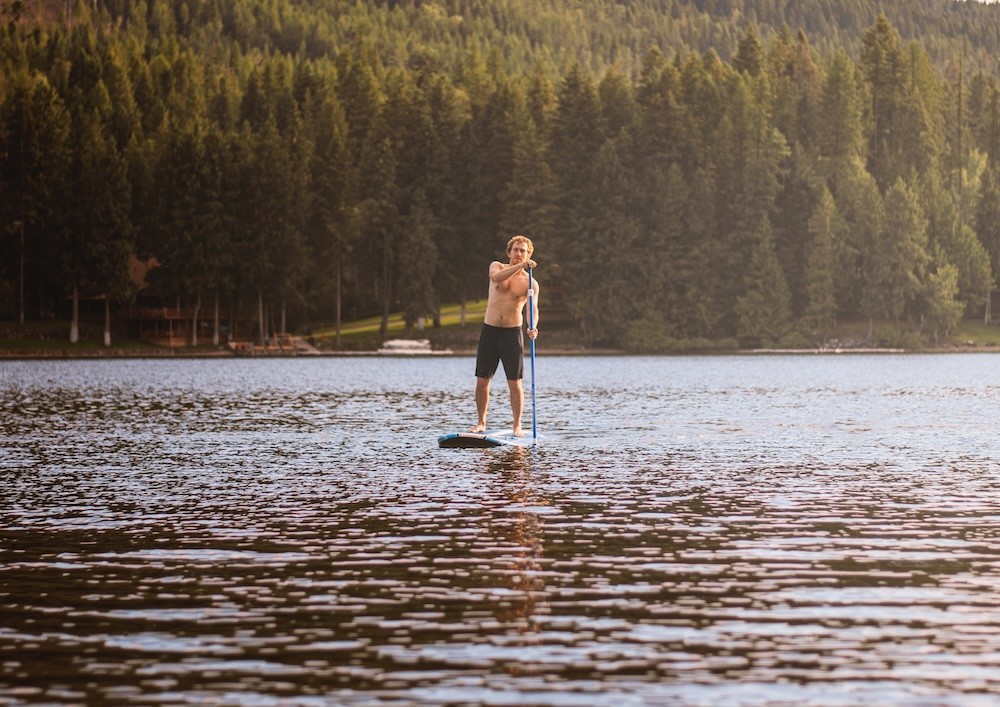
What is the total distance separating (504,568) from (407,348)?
120 meters

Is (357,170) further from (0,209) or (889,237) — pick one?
(889,237)

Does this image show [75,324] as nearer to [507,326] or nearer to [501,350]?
[507,326]

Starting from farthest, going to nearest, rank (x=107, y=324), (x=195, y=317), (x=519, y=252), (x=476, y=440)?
(x=195, y=317) → (x=107, y=324) → (x=476, y=440) → (x=519, y=252)

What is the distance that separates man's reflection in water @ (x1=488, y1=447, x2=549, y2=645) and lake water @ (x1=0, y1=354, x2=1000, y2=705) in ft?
0.22

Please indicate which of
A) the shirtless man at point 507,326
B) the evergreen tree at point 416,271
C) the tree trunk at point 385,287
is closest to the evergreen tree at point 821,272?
the evergreen tree at point 416,271

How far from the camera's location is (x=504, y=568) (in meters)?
15.8

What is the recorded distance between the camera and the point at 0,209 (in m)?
135

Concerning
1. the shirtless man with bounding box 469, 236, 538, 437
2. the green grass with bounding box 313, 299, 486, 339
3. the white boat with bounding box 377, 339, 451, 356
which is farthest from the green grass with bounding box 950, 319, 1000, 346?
the shirtless man with bounding box 469, 236, 538, 437

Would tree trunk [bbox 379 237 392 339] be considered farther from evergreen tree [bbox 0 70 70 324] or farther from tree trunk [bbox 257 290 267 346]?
evergreen tree [bbox 0 70 70 324]

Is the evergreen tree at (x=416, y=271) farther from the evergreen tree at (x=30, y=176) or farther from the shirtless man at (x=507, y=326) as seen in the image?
the shirtless man at (x=507, y=326)

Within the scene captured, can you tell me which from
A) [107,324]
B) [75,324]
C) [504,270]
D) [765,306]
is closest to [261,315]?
[107,324]

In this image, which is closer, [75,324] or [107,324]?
[75,324]

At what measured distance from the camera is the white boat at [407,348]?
133 metres

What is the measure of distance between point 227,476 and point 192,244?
108437 mm
